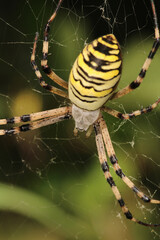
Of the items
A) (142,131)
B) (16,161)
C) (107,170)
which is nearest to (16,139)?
(16,161)

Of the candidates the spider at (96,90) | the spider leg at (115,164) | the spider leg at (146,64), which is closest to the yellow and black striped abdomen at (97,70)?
the spider at (96,90)

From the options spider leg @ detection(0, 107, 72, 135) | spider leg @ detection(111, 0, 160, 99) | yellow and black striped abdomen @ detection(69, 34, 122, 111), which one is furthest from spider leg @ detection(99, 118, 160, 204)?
yellow and black striped abdomen @ detection(69, 34, 122, 111)

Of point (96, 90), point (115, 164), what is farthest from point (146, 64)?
point (115, 164)

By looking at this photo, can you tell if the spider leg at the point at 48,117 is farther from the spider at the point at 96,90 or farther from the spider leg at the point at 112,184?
the spider leg at the point at 112,184

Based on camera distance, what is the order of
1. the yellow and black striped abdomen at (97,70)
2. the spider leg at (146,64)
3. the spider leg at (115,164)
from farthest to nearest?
the spider leg at (115,164)
the spider leg at (146,64)
the yellow and black striped abdomen at (97,70)

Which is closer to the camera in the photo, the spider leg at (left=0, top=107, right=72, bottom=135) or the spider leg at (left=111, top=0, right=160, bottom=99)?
the spider leg at (left=111, top=0, right=160, bottom=99)

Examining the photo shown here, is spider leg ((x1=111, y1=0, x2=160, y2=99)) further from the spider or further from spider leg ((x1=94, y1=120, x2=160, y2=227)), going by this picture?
spider leg ((x1=94, y1=120, x2=160, y2=227))

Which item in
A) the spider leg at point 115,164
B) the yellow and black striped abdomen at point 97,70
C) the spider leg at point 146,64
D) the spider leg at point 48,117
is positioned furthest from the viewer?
the spider leg at point 48,117
